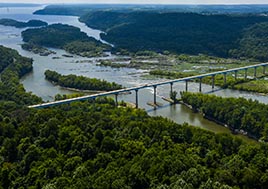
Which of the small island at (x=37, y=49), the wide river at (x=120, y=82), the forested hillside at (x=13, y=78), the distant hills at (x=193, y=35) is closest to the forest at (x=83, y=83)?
the wide river at (x=120, y=82)

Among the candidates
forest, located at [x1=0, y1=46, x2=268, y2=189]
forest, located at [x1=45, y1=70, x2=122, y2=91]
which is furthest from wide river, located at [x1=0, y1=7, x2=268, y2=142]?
forest, located at [x1=0, y1=46, x2=268, y2=189]

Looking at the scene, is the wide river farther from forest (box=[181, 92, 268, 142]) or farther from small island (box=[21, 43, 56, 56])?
small island (box=[21, 43, 56, 56])

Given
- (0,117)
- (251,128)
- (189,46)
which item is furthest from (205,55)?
(0,117)

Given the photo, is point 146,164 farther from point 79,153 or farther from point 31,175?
point 31,175

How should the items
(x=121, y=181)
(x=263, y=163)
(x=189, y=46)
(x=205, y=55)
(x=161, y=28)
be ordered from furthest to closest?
(x=161, y=28), (x=189, y=46), (x=205, y=55), (x=263, y=163), (x=121, y=181)

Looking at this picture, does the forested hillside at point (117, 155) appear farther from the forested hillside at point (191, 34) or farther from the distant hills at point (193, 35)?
the forested hillside at point (191, 34)
